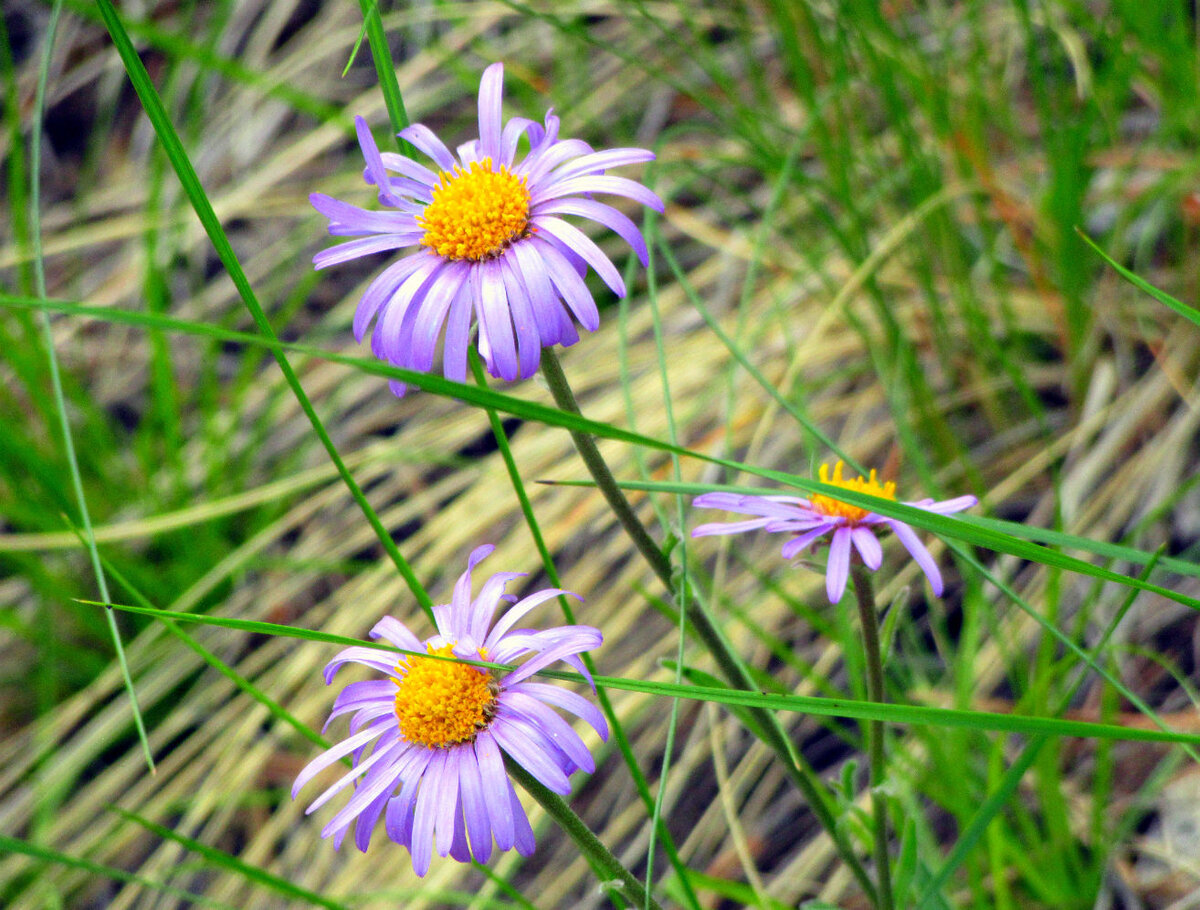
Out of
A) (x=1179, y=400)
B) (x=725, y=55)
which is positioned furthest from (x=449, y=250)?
(x=725, y=55)

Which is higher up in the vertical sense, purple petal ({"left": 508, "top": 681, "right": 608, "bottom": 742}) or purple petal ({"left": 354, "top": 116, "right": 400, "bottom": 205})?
purple petal ({"left": 354, "top": 116, "right": 400, "bottom": 205})

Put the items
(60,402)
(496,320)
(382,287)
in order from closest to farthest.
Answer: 1. (496,320)
2. (382,287)
3. (60,402)

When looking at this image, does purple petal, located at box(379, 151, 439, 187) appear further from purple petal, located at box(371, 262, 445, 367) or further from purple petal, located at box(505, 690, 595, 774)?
purple petal, located at box(505, 690, 595, 774)

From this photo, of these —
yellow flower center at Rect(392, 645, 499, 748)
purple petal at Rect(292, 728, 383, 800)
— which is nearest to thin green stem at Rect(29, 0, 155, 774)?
purple petal at Rect(292, 728, 383, 800)

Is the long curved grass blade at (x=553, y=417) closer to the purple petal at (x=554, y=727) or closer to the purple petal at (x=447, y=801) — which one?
the purple petal at (x=554, y=727)

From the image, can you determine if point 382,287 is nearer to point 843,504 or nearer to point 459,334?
point 459,334

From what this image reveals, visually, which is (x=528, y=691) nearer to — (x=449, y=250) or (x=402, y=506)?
(x=449, y=250)

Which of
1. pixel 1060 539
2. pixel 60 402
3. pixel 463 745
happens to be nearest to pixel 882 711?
pixel 1060 539
